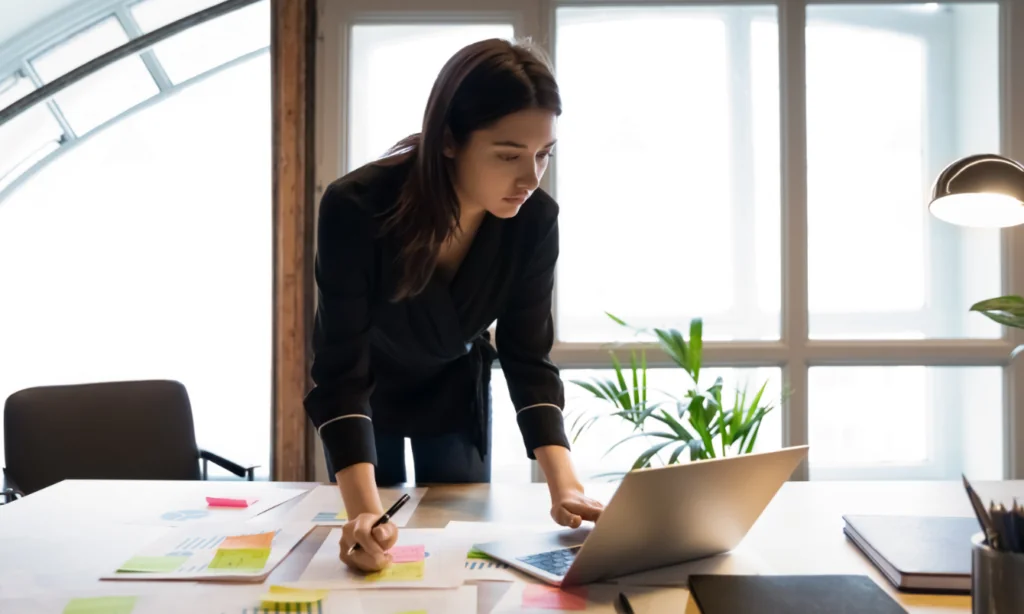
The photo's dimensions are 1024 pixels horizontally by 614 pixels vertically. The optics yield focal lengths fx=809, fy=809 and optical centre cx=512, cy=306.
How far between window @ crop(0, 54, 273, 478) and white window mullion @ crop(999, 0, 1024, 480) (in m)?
3.07

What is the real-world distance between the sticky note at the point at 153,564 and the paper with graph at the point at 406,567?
164 millimetres

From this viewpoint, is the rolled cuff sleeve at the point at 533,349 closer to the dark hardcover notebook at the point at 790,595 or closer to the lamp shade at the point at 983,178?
the dark hardcover notebook at the point at 790,595

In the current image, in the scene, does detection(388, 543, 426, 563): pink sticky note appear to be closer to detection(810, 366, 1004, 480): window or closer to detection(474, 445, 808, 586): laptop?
detection(474, 445, 808, 586): laptop

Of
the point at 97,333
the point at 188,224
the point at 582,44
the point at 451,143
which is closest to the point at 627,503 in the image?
the point at 451,143

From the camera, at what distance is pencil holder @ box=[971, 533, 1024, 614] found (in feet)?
2.20

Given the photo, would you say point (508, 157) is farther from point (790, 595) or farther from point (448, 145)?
point (790, 595)

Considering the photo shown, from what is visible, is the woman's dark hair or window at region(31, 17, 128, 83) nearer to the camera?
the woman's dark hair

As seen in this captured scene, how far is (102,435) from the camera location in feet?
7.16

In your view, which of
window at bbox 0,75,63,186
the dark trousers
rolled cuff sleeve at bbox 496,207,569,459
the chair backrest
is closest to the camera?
rolled cuff sleeve at bbox 496,207,569,459

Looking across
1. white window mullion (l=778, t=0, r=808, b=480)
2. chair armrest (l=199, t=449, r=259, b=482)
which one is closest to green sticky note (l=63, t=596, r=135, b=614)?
chair armrest (l=199, t=449, r=259, b=482)

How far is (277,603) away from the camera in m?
0.85

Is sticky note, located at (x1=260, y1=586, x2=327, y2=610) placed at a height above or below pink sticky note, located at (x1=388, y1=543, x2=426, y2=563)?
above

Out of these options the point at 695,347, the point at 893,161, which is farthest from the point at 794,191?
the point at 695,347

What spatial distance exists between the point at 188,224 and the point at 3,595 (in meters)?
3.16
